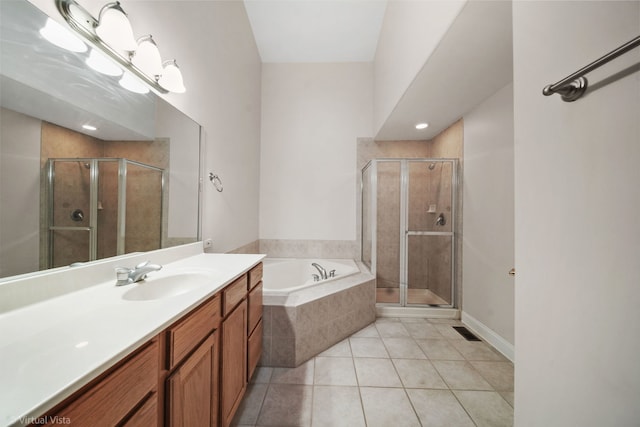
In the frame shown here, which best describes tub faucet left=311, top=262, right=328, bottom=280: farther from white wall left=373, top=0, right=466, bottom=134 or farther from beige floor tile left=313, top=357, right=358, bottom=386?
white wall left=373, top=0, right=466, bottom=134

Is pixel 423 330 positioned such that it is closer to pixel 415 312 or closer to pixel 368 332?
pixel 415 312

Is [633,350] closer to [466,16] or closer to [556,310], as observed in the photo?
[556,310]

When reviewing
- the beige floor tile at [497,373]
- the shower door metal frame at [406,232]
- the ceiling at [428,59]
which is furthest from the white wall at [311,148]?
the beige floor tile at [497,373]

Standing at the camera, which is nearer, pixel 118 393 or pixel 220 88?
pixel 118 393

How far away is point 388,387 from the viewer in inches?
57.7

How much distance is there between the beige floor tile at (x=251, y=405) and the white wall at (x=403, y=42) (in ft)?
7.87

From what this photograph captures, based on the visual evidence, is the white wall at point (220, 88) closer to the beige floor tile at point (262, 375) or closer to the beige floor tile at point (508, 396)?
the beige floor tile at point (262, 375)

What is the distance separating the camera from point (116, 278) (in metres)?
0.97

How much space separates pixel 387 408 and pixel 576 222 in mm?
1370

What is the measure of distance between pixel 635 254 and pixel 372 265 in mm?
2103

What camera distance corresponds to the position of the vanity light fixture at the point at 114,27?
2.88 ft

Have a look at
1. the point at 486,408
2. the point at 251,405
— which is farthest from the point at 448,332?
the point at 251,405

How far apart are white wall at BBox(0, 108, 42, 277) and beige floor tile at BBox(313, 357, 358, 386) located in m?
1.56

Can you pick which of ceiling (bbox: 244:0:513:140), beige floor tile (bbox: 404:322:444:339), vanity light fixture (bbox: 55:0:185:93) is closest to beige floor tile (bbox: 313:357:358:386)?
beige floor tile (bbox: 404:322:444:339)
